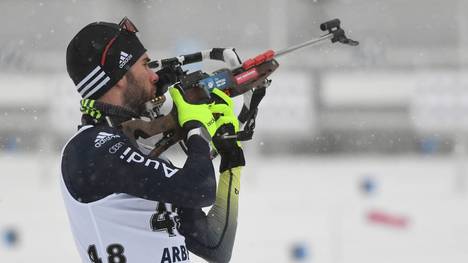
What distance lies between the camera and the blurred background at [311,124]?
320 inches

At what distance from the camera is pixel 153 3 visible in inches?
611

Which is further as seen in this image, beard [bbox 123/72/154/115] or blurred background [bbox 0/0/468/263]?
blurred background [bbox 0/0/468/263]

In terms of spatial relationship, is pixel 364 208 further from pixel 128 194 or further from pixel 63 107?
pixel 128 194

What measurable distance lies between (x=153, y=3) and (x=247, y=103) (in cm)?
1281

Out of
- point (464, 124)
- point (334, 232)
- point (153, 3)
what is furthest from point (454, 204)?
point (153, 3)

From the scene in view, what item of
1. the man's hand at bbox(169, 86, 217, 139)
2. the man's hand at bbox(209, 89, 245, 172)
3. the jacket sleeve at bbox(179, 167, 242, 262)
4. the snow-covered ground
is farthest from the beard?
the snow-covered ground

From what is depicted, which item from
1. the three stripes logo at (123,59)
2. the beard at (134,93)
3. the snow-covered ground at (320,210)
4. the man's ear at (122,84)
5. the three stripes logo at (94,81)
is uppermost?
the three stripes logo at (123,59)

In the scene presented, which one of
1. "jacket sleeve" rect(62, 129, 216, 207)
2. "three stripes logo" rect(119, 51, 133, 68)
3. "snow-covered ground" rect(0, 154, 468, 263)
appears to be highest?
"three stripes logo" rect(119, 51, 133, 68)

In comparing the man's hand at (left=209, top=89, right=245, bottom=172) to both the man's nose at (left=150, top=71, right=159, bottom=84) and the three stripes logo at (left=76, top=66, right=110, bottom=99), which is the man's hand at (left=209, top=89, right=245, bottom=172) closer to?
the man's nose at (left=150, top=71, right=159, bottom=84)

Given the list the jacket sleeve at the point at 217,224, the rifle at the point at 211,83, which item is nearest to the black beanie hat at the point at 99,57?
the rifle at the point at 211,83

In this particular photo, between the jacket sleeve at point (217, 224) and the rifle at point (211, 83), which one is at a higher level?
the rifle at point (211, 83)

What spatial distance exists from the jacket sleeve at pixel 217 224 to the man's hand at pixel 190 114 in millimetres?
311

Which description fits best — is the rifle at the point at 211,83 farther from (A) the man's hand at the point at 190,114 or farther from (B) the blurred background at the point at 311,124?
(B) the blurred background at the point at 311,124

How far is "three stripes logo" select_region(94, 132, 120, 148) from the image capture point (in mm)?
2492
